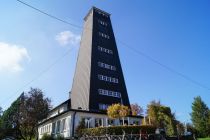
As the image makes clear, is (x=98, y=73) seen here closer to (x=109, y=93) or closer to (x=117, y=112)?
(x=109, y=93)

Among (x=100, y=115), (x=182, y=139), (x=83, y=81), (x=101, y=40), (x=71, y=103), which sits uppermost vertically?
(x=101, y=40)

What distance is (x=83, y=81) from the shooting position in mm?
37031

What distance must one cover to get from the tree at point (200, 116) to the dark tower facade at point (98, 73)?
25607 mm

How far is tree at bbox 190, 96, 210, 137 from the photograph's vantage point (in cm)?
4964

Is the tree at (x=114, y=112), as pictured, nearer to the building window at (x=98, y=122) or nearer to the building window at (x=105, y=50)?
the building window at (x=98, y=122)

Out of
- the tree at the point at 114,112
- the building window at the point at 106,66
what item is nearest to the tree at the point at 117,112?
the tree at the point at 114,112

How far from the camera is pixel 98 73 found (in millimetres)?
36156

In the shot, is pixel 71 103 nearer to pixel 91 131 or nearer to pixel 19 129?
pixel 19 129

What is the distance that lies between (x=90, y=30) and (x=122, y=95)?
1545 cm

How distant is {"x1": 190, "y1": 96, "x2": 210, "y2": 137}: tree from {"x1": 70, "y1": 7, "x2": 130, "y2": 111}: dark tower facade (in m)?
25.6

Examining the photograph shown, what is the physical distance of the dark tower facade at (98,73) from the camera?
33.8 metres

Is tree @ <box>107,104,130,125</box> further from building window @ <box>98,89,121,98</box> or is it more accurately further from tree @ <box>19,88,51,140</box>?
tree @ <box>19,88,51,140</box>

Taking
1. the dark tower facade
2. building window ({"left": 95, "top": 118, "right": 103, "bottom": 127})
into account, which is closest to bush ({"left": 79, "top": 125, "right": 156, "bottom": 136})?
building window ({"left": 95, "top": 118, "right": 103, "bottom": 127})

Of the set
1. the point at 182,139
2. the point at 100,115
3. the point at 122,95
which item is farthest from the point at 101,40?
the point at 182,139
